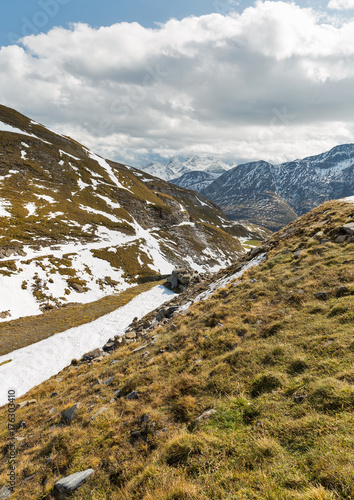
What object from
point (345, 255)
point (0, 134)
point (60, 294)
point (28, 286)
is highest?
point (0, 134)

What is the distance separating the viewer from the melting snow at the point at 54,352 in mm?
19859

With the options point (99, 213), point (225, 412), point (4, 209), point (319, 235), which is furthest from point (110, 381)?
point (99, 213)

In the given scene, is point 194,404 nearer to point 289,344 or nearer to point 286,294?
point 289,344

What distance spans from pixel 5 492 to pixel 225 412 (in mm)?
7902

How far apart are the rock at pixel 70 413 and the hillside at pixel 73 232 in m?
31.8

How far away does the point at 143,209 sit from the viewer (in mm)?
114000

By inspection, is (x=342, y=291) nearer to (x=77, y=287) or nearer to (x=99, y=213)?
(x=77, y=287)

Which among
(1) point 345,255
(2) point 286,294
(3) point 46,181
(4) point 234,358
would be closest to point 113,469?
(4) point 234,358

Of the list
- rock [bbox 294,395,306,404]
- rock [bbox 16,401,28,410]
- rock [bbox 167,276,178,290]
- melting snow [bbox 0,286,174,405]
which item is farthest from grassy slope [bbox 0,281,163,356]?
rock [bbox 294,395,306,404]

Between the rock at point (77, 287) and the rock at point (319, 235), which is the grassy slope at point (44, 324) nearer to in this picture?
the rock at point (77, 287)

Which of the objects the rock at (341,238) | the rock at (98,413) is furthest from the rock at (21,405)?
the rock at (341,238)

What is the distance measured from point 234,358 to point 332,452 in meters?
4.78

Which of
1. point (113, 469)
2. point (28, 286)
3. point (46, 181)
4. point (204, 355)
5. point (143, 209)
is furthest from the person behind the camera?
point (143, 209)

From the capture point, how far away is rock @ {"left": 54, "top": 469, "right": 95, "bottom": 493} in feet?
20.9
